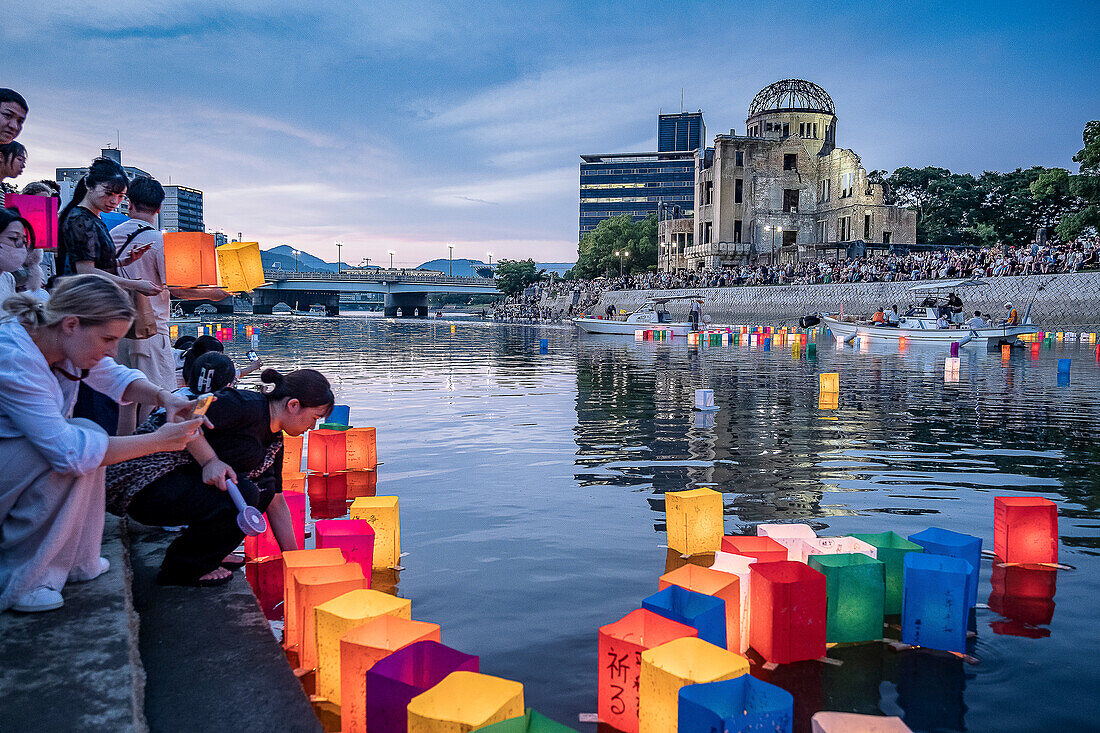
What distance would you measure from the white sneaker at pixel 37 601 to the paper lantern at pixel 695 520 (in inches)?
135

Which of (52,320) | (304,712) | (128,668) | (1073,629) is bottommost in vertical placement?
(1073,629)

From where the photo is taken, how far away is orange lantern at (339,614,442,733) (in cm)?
286

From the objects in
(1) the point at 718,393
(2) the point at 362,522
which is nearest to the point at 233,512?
(2) the point at 362,522

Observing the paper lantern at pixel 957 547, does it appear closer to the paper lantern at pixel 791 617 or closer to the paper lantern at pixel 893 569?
the paper lantern at pixel 893 569

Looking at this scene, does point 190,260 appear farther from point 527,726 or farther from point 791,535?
point 527,726

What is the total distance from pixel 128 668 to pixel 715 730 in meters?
1.97

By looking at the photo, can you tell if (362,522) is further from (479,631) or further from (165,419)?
(165,419)

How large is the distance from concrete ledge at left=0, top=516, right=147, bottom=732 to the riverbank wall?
135ft

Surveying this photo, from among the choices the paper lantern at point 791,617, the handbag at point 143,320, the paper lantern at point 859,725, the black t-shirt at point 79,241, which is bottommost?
the paper lantern at point 791,617

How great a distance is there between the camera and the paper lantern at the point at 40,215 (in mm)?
4938

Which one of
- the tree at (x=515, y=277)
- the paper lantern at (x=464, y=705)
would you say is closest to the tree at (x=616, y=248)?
the tree at (x=515, y=277)

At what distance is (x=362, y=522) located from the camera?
4.48 metres

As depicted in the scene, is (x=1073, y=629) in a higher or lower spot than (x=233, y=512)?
lower

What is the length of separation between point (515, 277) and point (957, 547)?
4178 inches
